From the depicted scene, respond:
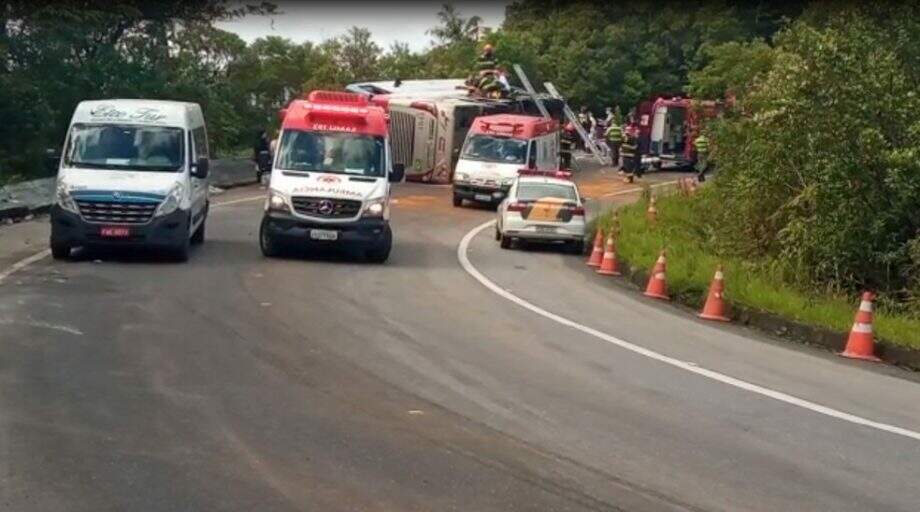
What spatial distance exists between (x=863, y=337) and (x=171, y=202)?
32.8ft

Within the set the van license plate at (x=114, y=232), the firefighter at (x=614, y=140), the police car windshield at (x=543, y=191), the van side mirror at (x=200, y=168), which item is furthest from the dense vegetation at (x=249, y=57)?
the van license plate at (x=114, y=232)

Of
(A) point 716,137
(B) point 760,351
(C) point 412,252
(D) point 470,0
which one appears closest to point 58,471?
(B) point 760,351

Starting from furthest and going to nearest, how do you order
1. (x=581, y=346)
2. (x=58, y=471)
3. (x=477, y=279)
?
1. (x=477, y=279)
2. (x=581, y=346)
3. (x=58, y=471)

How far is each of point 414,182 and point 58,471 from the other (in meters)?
36.3

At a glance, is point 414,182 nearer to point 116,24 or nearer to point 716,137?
point 116,24

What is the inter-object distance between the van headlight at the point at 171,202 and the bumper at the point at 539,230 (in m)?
8.24

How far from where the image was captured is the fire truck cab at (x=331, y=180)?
22047 mm

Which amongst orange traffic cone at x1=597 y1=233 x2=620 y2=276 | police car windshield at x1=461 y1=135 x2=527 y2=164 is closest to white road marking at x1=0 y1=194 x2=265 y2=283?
orange traffic cone at x1=597 y1=233 x2=620 y2=276

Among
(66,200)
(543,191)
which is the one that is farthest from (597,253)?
(66,200)

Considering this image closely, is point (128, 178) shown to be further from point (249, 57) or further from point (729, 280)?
point (249, 57)

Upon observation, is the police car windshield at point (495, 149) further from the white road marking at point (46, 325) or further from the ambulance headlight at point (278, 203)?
the white road marking at point (46, 325)

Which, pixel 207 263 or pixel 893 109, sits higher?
pixel 893 109

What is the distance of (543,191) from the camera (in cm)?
2825

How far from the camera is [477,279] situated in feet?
69.7
